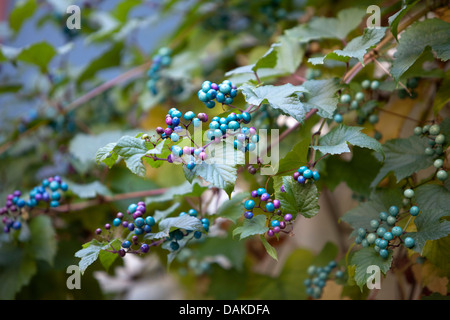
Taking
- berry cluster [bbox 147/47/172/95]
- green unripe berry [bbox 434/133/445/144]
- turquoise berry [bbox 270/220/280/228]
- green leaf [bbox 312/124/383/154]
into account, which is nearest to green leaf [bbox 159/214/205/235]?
turquoise berry [bbox 270/220/280/228]

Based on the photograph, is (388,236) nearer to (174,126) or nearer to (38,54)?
(174,126)

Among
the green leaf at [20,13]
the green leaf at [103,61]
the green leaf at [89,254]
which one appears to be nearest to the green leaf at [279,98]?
the green leaf at [89,254]

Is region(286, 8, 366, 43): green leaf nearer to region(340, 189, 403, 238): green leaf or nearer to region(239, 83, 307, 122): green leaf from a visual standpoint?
region(239, 83, 307, 122): green leaf

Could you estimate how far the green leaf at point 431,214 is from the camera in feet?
2.00

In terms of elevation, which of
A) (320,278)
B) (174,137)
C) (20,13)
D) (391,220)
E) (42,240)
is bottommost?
(320,278)

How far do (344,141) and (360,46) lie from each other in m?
0.18

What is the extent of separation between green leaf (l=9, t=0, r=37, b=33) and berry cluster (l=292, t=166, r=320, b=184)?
1.13m

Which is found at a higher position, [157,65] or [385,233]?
[157,65]

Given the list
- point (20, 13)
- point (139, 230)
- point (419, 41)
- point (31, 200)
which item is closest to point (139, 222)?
point (139, 230)

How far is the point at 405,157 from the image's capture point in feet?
2.40

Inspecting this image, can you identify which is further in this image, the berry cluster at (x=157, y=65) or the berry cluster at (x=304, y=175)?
the berry cluster at (x=157, y=65)

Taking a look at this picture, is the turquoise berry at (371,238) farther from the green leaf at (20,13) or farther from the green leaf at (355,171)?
the green leaf at (20,13)

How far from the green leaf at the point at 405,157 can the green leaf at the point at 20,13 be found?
1197mm
